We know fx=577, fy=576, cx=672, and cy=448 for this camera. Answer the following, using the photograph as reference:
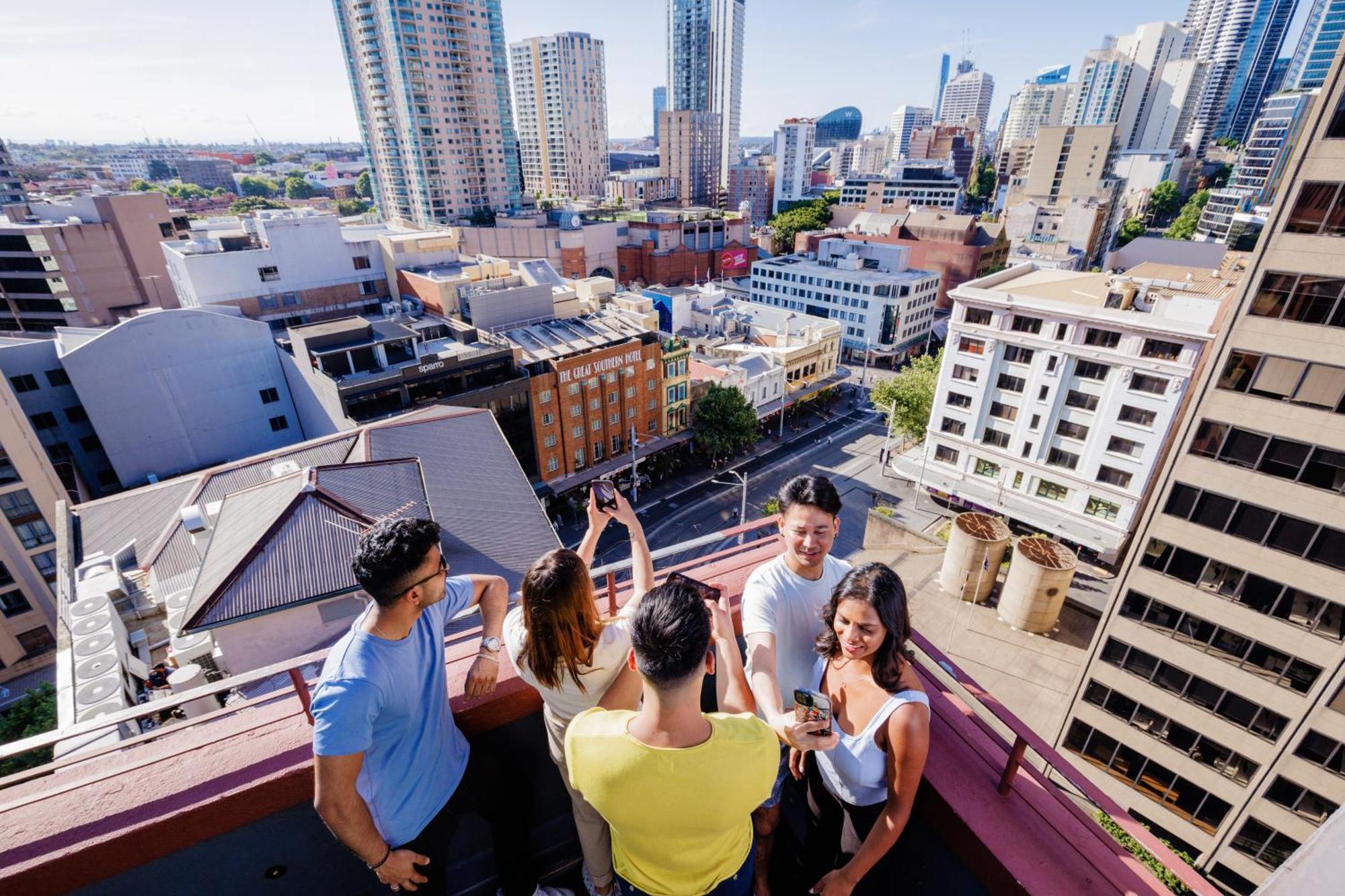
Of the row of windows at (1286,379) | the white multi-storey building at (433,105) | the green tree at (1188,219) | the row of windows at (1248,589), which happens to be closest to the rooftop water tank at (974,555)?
the row of windows at (1248,589)

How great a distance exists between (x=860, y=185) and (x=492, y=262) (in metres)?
73.0

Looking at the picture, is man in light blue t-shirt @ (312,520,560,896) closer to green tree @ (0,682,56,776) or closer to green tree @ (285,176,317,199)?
green tree @ (0,682,56,776)

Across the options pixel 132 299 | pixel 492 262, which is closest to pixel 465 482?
pixel 492 262

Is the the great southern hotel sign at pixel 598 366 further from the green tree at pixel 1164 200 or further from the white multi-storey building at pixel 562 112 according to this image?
the green tree at pixel 1164 200

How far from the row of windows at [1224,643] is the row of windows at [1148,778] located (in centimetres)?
359

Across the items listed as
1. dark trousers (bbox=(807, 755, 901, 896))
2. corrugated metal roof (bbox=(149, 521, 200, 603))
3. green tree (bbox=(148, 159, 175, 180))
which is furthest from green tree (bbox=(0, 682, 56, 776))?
green tree (bbox=(148, 159, 175, 180))

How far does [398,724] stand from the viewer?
3.28 m

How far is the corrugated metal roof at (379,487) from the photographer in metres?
A: 11.8

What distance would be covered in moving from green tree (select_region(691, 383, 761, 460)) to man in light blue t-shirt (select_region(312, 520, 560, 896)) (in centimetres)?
3373

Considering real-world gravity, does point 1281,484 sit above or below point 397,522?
below

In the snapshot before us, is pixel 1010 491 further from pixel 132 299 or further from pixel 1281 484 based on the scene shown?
pixel 132 299

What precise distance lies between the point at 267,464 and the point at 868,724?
17.9 m

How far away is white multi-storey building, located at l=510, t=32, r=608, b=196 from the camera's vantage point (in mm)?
111188

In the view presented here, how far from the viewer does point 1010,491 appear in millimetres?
29172
